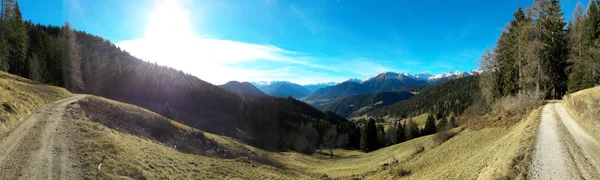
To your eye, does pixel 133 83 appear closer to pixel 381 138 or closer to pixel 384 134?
pixel 381 138

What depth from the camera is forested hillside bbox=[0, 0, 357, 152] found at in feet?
253

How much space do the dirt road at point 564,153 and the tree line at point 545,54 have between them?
25449 millimetres

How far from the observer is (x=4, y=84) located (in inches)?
1351

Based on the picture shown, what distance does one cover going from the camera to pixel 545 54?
4822 centimetres

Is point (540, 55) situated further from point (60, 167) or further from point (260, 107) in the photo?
→ point (260, 107)

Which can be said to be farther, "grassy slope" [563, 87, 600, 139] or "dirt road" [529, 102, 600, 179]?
"grassy slope" [563, 87, 600, 139]

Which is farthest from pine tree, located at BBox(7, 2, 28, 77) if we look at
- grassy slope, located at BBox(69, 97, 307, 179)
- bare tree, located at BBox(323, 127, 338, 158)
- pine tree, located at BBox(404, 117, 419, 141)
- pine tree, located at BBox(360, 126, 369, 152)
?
pine tree, located at BBox(404, 117, 419, 141)

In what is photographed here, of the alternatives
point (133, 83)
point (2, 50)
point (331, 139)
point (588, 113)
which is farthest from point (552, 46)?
point (133, 83)

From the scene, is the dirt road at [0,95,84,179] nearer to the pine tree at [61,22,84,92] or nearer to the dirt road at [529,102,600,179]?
the dirt road at [529,102,600,179]

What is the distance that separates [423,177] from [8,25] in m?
94.7

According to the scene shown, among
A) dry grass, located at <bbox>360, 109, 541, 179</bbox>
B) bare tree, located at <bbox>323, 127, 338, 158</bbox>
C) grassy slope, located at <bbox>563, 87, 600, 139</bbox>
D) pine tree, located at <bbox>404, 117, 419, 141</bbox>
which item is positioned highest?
grassy slope, located at <bbox>563, 87, 600, 139</bbox>

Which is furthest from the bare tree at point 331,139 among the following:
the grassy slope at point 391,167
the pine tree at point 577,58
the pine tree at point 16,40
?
the pine tree at point 16,40

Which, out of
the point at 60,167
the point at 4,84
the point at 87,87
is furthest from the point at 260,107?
the point at 60,167

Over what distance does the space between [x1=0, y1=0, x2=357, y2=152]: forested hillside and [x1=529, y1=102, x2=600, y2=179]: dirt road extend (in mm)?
82176
